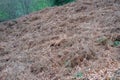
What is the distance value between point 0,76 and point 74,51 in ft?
4.56

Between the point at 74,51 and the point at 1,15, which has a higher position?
the point at 74,51

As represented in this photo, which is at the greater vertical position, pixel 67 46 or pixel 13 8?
pixel 67 46

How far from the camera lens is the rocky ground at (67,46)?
12.2 ft

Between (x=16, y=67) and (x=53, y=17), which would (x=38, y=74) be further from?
(x=53, y=17)

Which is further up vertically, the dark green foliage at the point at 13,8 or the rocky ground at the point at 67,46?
the rocky ground at the point at 67,46

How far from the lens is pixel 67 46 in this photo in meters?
4.61

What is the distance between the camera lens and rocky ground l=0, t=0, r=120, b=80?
3721 millimetres

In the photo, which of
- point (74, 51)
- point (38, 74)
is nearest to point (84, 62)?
point (74, 51)

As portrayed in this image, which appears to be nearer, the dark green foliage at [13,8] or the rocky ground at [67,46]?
the rocky ground at [67,46]

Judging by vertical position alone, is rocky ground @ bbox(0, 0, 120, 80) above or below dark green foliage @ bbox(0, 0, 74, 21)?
above

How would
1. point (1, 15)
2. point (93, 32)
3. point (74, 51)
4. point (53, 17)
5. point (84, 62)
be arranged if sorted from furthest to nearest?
point (1, 15)
point (53, 17)
point (93, 32)
point (74, 51)
point (84, 62)

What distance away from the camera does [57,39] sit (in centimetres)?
518

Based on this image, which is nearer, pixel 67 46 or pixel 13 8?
pixel 67 46

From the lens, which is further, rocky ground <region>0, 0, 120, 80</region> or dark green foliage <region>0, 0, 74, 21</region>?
dark green foliage <region>0, 0, 74, 21</region>
